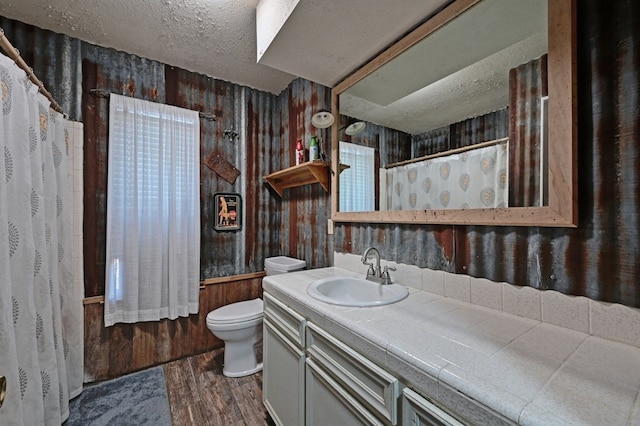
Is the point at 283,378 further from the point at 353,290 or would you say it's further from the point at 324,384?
the point at 353,290

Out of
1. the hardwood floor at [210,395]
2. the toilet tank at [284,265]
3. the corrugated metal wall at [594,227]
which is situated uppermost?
the corrugated metal wall at [594,227]

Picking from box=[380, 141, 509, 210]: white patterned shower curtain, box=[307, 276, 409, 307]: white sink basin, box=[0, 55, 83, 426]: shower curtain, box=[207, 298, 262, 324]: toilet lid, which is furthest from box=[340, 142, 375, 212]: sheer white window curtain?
box=[0, 55, 83, 426]: shower curtain

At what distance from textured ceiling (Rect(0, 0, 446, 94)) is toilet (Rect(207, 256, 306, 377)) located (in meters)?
1.74

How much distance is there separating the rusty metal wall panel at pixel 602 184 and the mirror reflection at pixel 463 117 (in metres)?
0.11

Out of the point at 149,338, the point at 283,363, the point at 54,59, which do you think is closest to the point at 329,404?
the point at 283,363

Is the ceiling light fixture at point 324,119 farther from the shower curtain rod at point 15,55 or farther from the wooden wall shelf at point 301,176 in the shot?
the shower curtain rod at point 15,55

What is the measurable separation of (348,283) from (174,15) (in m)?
2.00

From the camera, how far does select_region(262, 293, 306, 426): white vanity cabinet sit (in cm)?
116

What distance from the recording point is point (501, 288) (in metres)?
0.99

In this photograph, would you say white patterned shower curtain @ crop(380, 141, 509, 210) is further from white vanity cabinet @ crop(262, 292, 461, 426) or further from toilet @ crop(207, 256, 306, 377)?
toilet @ crop(207, 256, 306, 377)

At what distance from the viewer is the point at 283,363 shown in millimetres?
1309

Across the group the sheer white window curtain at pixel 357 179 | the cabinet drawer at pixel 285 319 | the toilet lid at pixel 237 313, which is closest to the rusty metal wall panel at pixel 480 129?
the sheer white window curtain at pixel 357 179

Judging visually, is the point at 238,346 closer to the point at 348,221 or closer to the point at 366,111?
the point at 348,221

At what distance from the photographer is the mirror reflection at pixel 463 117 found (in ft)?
3.08
